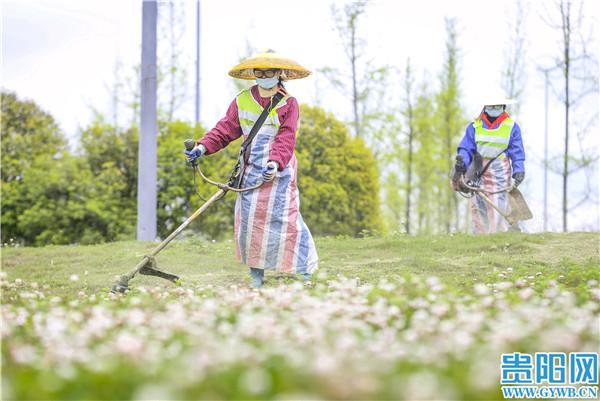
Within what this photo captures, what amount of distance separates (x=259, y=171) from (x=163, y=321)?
294 centimetres

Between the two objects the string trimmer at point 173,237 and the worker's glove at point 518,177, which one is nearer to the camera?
the string trimmer at point 173,237

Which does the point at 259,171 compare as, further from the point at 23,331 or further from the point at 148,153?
the point at 148,153

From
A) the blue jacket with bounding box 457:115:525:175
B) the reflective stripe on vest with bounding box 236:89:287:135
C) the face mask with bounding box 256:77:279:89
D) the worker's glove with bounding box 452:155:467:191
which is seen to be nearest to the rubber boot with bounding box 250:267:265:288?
the reflective stripe on vest with bounding box 236:89:287:135

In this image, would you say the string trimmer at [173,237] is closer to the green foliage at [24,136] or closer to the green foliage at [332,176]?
the green foliage at [332,176]

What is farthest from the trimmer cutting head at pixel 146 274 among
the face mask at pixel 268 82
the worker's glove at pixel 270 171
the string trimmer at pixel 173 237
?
the face mask at pixel 268 82

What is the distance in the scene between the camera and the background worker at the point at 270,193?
6387 millimetres

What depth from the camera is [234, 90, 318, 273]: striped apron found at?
6.40 metres

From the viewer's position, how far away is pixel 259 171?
21.1 feet

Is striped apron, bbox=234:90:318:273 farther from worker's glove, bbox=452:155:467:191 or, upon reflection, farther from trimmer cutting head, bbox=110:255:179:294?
worker's glove, bbox=452:155:467:191

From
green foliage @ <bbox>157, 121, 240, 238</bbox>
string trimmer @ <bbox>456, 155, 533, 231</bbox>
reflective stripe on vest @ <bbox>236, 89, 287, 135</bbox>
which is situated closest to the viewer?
reflective stripe on vest @ <bbox>236, 89, 287, 135</bbox>

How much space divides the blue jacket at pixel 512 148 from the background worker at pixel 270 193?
372cm

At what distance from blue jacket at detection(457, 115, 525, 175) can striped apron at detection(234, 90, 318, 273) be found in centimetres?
375

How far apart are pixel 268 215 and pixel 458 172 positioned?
383 centimetres

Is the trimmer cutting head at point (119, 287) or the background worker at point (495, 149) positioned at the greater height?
the background worker at point (495, 149)
